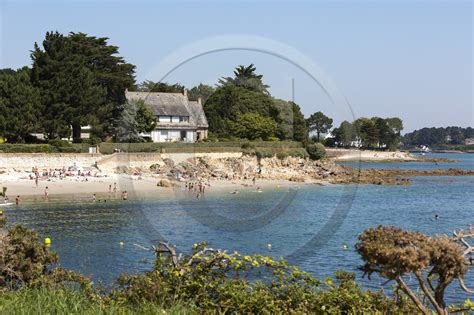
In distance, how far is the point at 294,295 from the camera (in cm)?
1409

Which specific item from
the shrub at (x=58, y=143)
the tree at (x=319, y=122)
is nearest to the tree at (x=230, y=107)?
the shrub at (x=58, y=143)

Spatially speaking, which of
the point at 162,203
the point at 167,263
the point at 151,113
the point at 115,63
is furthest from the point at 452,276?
the point at 115,63

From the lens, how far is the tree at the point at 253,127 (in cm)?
8769

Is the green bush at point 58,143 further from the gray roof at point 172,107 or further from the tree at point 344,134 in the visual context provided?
the tree at point 344,134

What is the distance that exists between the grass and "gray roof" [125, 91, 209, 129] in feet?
246

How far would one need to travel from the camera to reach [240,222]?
44.6 metres

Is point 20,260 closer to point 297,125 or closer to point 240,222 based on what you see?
point 240,222

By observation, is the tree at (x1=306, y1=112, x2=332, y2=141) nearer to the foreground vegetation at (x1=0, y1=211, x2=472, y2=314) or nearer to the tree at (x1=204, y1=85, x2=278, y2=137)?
the tree at (x1=204, y1=85, x2=278, y2=137)

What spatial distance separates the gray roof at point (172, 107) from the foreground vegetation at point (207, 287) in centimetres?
7186

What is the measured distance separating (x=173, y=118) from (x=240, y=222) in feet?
154

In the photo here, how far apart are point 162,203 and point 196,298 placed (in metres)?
40.2

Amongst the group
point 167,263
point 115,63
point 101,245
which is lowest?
point 101,245

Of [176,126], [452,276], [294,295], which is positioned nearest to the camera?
[452,276]

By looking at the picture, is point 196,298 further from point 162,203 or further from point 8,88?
point 8,88
